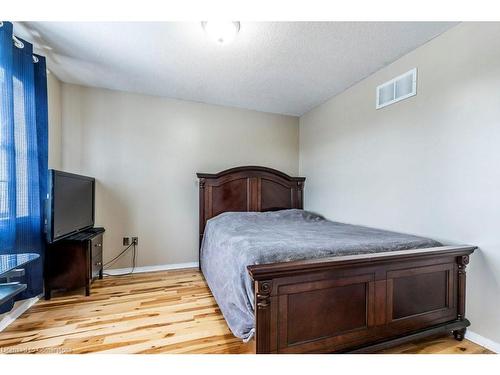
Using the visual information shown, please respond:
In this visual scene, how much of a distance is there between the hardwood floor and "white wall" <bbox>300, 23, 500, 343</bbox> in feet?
2.44

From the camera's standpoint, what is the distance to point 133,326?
73.3 inches

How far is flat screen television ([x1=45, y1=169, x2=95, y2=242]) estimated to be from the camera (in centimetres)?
207

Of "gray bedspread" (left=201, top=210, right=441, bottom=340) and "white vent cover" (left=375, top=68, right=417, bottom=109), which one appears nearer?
"gray bedspread" (left=201, top=210, right=441, bottom=340)

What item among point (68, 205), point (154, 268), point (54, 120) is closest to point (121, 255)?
point (154, 268)

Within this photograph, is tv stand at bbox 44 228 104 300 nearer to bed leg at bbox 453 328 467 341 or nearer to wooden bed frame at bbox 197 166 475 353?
wooden bed frame at bbox 197 166 475 353

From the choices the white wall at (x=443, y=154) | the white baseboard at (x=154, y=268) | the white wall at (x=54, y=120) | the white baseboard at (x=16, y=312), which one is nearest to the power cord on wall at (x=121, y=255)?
the white baseboard at (x=154, y=268)

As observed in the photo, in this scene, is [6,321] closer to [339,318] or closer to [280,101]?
[339,318]

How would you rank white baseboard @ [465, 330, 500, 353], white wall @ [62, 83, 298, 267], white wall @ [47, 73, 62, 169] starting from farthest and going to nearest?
white wall @ [62, 83, 298, 267] < white wall @ [47, 73, 62, 169] < white baseboard @ [465, 330, 500, 353]

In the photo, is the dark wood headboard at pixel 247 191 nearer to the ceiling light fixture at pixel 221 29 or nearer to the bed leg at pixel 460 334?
the ceiling light fixture at pixel 221 29

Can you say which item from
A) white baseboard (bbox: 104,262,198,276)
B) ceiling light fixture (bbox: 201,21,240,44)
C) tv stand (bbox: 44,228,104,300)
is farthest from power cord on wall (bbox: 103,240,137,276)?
ceiling light fixture (bbox: 201,21,240,44)

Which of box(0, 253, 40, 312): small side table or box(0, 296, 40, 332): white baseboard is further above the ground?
box(0, 253, 40, 312): small side table
